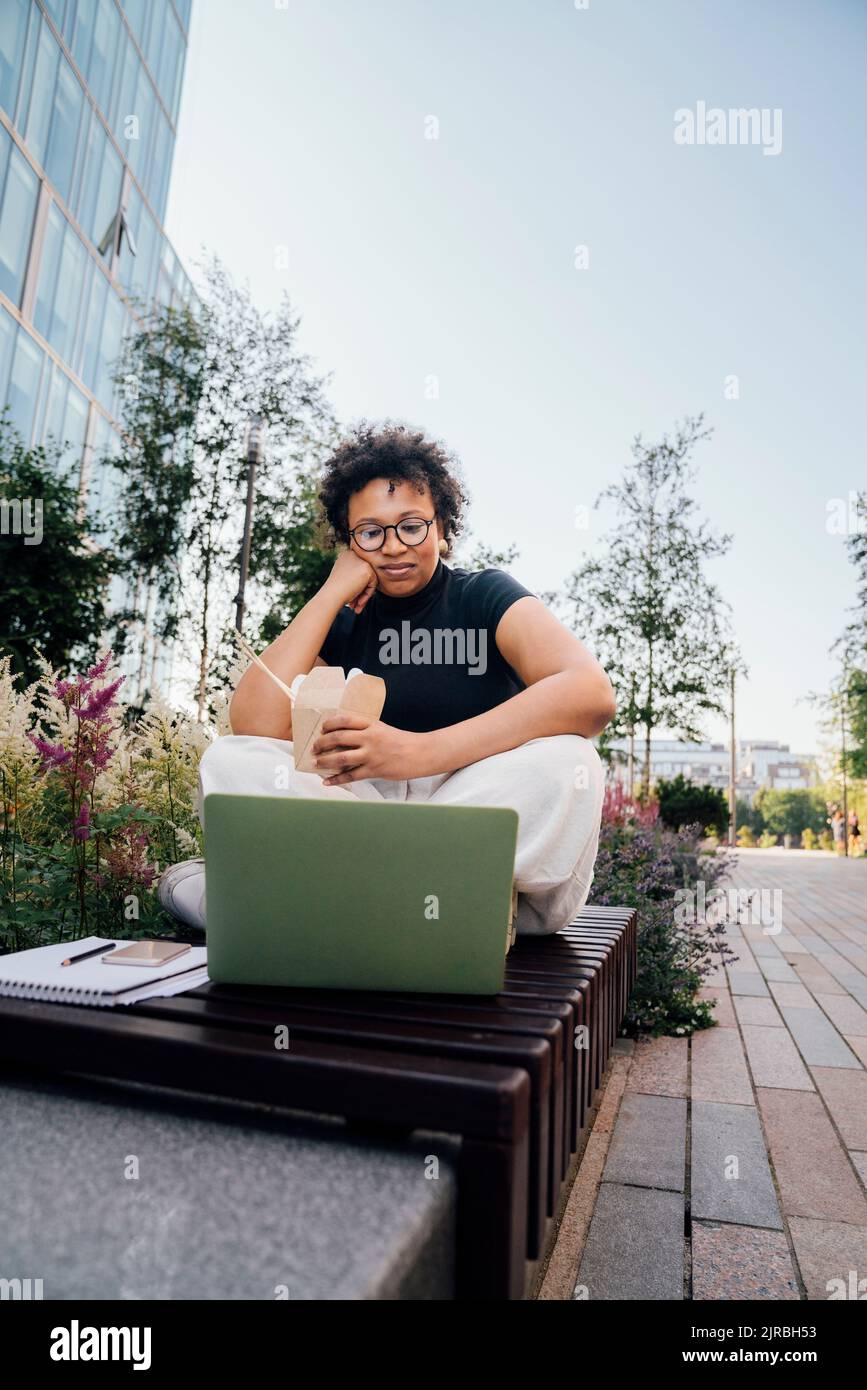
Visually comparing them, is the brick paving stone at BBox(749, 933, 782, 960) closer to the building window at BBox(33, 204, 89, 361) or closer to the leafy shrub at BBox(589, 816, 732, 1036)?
the leafy shrub at BBox(589, 816, 732, 1036)

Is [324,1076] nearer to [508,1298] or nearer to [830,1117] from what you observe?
[508,1298]

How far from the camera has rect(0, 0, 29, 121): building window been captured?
1214cm

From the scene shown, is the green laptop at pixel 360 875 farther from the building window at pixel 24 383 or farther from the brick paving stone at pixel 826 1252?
the building window at pixel 24 383

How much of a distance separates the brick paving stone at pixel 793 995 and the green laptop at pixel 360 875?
144 inches

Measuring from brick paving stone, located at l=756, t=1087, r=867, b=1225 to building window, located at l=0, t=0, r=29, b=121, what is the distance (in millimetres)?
15995

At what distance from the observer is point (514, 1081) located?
80cm

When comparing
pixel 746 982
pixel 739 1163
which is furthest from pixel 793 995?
pixel 739 1163

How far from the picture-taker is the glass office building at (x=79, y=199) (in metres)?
13.0

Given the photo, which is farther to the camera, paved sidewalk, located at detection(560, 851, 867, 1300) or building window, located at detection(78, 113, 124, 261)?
building window, located at detection(78, 113, 124, 261)

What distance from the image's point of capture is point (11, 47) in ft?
40.7

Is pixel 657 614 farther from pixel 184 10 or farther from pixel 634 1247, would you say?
pixel 184 10

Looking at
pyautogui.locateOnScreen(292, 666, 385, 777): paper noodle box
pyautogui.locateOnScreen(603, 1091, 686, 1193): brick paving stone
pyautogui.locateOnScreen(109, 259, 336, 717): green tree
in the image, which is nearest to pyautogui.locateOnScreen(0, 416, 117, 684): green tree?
pyautogui.locateOnScreen(109, 259, 336, 717): green tree

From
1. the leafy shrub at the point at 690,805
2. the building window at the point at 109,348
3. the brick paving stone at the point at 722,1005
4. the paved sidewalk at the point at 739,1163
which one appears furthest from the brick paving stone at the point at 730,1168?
the building window at the point at 109,348
